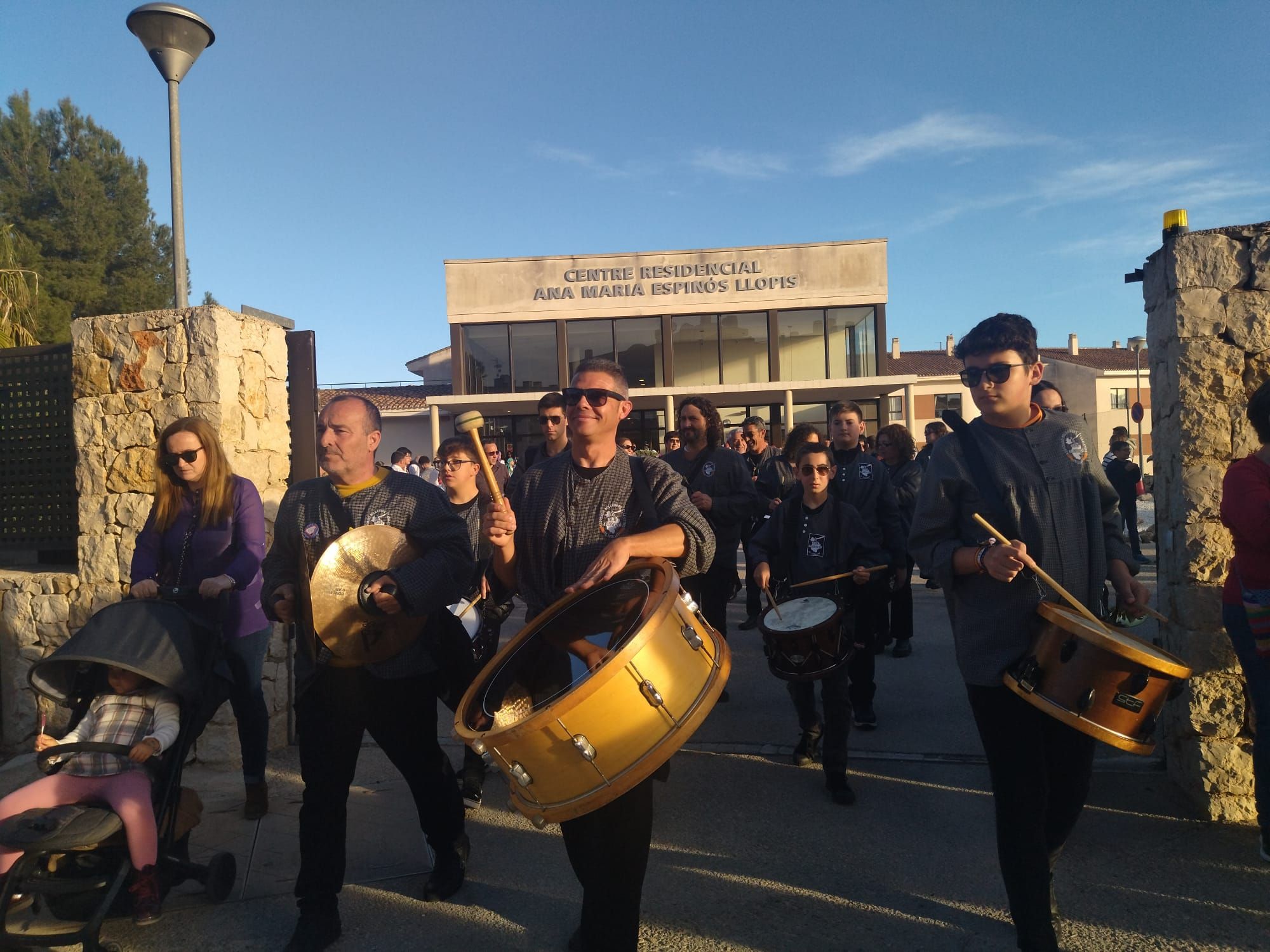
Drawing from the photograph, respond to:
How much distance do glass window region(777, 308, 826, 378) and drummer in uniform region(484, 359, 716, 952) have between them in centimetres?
2553

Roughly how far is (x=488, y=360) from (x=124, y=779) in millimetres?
25703

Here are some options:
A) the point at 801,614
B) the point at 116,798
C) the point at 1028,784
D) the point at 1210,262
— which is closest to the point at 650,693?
the point at 1028,784

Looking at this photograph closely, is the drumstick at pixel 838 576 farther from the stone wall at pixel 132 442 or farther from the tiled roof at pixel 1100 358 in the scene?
the tiled roof at pixel 1100 358

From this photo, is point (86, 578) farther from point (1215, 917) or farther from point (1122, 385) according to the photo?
point (1122, 385)

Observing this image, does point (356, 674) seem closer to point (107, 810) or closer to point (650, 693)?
point (107, 810)

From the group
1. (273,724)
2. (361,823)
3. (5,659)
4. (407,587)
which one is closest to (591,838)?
(407,587)

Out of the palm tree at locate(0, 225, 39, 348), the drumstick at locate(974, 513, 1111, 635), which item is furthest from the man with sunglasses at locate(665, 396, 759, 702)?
the palm tree at locate(0, 225, 39, 348)

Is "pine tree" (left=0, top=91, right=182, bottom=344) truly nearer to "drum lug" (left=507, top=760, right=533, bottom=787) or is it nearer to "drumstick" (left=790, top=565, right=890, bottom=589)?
"drumstick" (left=790, top=565, right=890, bottom=589)

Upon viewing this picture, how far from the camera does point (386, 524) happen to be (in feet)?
10.9

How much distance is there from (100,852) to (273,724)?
232 centimetres

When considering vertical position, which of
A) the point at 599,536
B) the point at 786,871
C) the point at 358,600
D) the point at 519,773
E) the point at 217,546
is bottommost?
the point at 786,871

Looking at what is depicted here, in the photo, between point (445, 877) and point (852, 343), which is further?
point (852, 343)

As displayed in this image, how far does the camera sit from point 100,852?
309 cm

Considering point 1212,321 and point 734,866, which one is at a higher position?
point 1212,321
